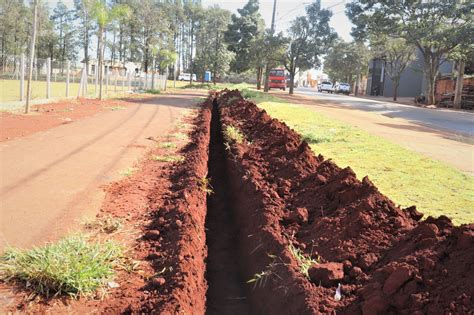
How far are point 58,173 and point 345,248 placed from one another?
4465 millimetres

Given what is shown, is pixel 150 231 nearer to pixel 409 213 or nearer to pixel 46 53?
pixel 409 213

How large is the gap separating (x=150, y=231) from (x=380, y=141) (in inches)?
296

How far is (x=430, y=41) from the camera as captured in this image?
31406mm

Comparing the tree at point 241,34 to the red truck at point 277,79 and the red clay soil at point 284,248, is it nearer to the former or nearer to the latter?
the red truck at point 277,79

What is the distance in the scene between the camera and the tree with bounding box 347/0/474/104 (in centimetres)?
3028

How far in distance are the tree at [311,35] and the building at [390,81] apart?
1698cm

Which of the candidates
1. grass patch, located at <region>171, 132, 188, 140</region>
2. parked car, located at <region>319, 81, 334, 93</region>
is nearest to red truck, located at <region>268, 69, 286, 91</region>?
parked car, located at <region>319, 81, 334, 93</region>

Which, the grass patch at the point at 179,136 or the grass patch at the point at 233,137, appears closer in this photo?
the grass patch at the point at 233,137

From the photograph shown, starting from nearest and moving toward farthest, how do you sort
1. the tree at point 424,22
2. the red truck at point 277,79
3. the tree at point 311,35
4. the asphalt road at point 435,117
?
the asphalt road at point 435,117
the tree at point 424,22
the tree at point 311,35
the red truck at point 277,79

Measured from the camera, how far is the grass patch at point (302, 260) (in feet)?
11.3

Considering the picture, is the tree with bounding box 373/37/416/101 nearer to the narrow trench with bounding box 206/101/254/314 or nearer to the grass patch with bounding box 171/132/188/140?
the grass patch with bounding box 171/132/188/140

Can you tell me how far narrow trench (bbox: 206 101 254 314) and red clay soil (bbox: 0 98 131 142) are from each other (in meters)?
4.75

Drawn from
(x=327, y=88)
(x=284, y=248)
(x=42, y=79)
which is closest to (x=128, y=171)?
(x=284, y=248)

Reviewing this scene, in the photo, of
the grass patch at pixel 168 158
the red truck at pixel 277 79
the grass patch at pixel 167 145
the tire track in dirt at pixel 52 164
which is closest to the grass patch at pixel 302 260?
the tire track in dirt at pixel 52 164
